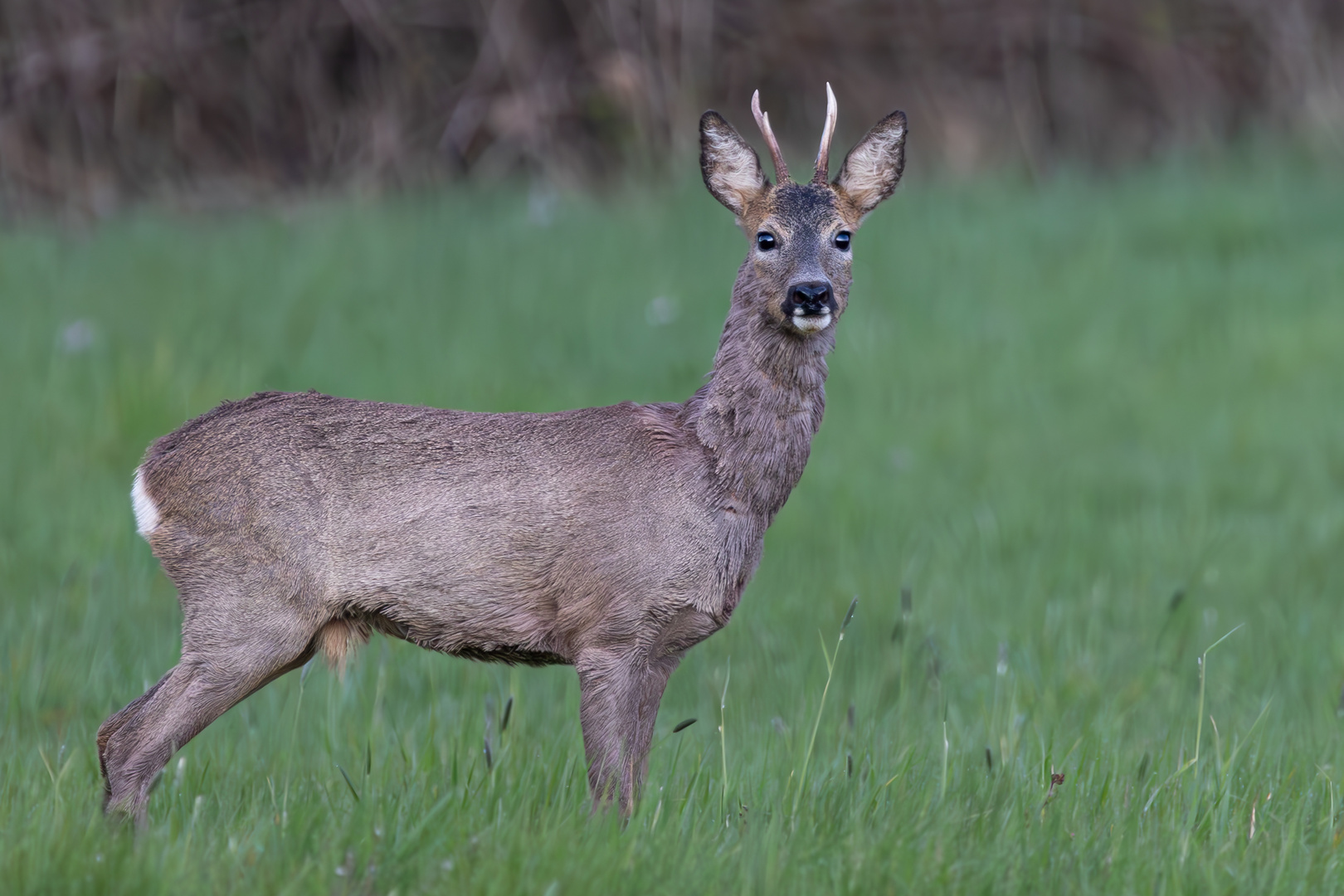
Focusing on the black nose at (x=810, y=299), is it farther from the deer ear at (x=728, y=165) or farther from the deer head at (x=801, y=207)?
the deer ear at (x=728, y=165)

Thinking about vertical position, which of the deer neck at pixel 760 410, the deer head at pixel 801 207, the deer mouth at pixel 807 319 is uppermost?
the deer head at pixel 801 207

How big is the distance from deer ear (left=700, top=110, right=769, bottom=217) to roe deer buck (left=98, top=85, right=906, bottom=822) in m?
0.03

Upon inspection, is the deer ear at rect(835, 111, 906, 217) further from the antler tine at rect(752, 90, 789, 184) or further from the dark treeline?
the dark treeline

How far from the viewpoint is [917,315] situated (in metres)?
9.29

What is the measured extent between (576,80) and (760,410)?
881 centimetres

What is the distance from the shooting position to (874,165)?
4062 millimetres

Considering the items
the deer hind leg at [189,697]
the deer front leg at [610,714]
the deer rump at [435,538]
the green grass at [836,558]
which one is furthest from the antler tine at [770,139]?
the deer hind leg at [189,697]

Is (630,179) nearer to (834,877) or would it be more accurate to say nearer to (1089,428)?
(1089,428)

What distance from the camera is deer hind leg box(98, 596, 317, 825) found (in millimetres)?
3631

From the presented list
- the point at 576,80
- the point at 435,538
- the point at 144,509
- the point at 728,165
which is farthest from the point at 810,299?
the point at 576,80

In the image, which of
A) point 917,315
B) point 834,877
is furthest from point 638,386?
point 834,877

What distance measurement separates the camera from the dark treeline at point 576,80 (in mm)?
11867

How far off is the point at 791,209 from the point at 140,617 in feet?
9.94

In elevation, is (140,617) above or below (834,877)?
below
